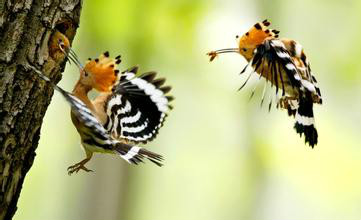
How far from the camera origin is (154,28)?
10445 mm

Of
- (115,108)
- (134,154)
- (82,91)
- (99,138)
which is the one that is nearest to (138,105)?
(115,108)

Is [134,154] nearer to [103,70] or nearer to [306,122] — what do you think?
[103,70]

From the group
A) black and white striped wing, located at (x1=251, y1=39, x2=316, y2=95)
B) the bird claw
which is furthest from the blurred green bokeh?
black and white striped wing, located at (x1=251, y1=39, x2=316, y2=95)

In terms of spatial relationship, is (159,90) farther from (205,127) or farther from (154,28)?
(205,127)

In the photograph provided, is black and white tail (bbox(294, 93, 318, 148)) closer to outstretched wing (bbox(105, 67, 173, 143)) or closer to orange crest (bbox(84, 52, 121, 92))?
outstretched wing (bbox(105, 67, 173, 143))

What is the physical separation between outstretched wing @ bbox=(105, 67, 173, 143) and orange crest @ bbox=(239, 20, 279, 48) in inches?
21.7

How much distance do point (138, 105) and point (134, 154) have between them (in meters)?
0.65

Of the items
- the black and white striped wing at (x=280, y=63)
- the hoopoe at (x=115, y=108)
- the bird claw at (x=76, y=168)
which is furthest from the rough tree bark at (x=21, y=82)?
the black and white striped wing at (x=280, y=63)

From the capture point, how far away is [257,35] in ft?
10.1

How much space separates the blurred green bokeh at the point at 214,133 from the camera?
10289 millimetres

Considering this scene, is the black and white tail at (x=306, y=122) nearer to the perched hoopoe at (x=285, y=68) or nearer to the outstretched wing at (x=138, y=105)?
the perched hoopoe at (x=285, y=68)

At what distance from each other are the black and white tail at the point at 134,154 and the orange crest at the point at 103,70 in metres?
0.29

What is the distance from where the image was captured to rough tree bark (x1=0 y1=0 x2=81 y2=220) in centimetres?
294

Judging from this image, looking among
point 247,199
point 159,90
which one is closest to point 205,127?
point 247,199
